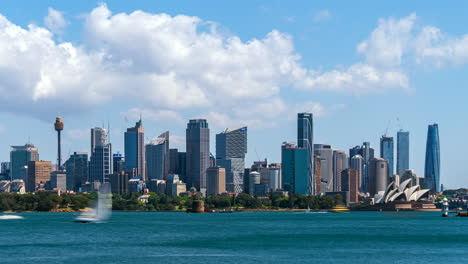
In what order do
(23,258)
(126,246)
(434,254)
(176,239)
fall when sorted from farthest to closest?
(176,239) < (126,246) < (434,254) < (23,258)

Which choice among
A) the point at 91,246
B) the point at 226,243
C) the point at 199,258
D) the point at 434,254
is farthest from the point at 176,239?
the point at 434,254

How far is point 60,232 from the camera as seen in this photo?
120188 millimetres

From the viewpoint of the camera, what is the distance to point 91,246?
92125mm

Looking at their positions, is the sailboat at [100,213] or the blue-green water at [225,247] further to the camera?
the sailboat at [100,213]

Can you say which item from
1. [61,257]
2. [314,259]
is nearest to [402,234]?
[314,259]

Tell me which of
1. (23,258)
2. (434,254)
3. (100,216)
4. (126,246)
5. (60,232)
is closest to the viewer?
(23,258)

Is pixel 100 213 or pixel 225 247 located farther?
pixel 100 213

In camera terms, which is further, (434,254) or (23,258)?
(434,254)

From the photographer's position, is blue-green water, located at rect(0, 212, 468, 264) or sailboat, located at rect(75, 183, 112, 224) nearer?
blue-green water, located at rect(0, 212, 468, 264)

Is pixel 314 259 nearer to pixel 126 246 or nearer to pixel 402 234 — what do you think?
pixel 126 246

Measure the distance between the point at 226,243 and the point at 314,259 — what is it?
21531 mm

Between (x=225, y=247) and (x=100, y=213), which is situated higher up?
(x=100, y=213)

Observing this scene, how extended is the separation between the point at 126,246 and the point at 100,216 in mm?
60051

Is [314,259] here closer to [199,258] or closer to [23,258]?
[199,258]
